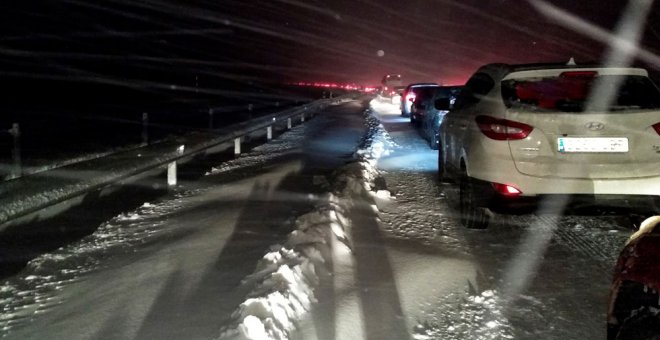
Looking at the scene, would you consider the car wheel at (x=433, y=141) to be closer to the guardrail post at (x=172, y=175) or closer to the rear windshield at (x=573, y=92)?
the guardrail post at (x=172, y=175)

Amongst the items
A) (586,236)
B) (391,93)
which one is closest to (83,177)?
(586,236)

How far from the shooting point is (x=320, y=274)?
17.4 ft

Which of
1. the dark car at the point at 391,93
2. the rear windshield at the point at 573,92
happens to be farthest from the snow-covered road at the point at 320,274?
the dark car at the point at 391,93

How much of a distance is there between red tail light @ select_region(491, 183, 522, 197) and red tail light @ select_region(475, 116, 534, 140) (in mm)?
463

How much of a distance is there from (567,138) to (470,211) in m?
1.56

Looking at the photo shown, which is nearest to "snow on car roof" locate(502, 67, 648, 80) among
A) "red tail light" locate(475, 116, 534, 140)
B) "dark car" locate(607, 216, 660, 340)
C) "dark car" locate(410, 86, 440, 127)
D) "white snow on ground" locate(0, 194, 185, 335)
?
"red tail light" locate(475, 116, 534, 140)

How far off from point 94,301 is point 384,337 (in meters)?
2.25

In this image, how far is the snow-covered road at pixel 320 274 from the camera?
14.2ft

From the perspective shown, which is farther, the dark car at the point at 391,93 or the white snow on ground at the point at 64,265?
the dark car at the point at 391,93

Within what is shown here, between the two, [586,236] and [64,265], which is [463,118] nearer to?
[586,236]

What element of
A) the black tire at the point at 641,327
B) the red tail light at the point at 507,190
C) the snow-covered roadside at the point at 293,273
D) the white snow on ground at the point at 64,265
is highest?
the red tail light at the point at 507,190

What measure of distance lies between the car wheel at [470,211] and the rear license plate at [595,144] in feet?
3.89

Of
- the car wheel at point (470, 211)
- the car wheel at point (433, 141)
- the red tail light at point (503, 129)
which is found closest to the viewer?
the red tail light at point (503, 129)

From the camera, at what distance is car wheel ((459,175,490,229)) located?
6892 mm
